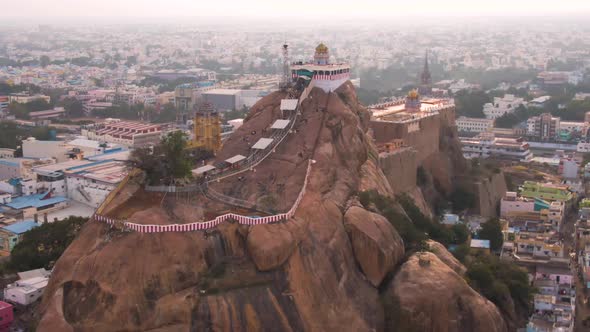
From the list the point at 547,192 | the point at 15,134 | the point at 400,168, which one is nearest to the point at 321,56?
the point at 400,168

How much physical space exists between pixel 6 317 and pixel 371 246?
8.41 metres

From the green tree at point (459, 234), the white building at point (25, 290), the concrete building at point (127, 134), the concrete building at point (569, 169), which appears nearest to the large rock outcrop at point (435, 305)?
the green tree at point (459, 234)

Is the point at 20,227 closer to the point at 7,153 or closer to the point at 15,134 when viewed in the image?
the point at 7,153

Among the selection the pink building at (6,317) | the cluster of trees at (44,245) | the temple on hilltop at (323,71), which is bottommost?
Answer: the pink building at (6,317)

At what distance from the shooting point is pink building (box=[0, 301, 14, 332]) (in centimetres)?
1778

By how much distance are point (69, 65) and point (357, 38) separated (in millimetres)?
86443

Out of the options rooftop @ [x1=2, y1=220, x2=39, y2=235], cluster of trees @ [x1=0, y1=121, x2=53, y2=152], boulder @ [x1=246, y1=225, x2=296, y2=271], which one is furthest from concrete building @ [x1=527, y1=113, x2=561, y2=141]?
boulder @ [x1=246, y1=225, x2=296, y2=271]

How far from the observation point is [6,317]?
17875 millimetres

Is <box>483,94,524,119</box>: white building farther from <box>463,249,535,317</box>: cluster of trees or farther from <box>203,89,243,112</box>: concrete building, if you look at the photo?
<box>463,249,535,317</box>: cluster of trees

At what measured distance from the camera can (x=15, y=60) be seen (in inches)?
4215

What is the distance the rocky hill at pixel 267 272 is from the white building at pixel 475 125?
30686 mm

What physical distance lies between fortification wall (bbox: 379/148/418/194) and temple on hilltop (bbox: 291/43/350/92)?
3243mm

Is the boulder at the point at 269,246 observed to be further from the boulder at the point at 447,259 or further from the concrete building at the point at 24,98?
the concrete building at the point at 24,98

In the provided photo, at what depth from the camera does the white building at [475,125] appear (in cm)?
4925
